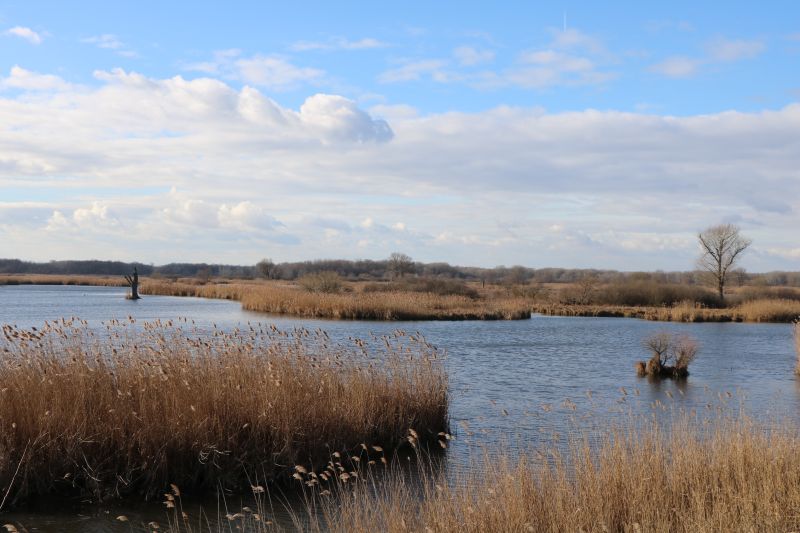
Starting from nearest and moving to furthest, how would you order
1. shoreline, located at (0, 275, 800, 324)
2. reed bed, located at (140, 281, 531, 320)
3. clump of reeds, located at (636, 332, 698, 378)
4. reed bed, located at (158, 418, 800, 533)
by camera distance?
1. reed bed, located at (158, 418, 800, 533)
2. clump of reeds, located at (636, 332, 698, 378)
3. reed bed, located at (140, 281, 531, 320)
4. shoreline, located at (0, 275, 800, 324)

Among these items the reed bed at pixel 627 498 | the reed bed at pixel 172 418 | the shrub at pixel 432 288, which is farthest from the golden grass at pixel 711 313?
the reed bed at pixel 627 498

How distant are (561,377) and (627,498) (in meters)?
13.1

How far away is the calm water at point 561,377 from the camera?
11.7 meters

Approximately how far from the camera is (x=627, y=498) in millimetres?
6676

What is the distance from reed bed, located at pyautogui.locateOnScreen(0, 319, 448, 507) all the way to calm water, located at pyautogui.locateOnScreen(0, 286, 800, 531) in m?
0.56

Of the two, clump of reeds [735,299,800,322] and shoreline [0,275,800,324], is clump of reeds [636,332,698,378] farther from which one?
clump of reeds [735,299,800,322]

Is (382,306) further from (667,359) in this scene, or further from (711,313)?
(711,313)

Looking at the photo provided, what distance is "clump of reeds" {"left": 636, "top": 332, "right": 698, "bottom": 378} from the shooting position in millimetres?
20156

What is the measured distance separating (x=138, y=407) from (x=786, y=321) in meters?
44.2

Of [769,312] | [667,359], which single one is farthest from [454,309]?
[667,359]

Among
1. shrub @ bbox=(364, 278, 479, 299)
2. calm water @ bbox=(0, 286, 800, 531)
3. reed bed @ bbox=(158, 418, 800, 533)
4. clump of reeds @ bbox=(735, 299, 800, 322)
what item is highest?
shrub @ bbox=(364, 278, 479, 299)

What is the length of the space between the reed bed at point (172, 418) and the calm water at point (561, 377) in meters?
0.56

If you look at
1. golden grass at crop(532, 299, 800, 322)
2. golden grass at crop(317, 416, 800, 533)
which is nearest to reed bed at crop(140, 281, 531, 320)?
golden grass at crop(532, 299, 800, 322)

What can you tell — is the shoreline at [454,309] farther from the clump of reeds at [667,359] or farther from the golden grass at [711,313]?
the clump of reeds at [667,359]
